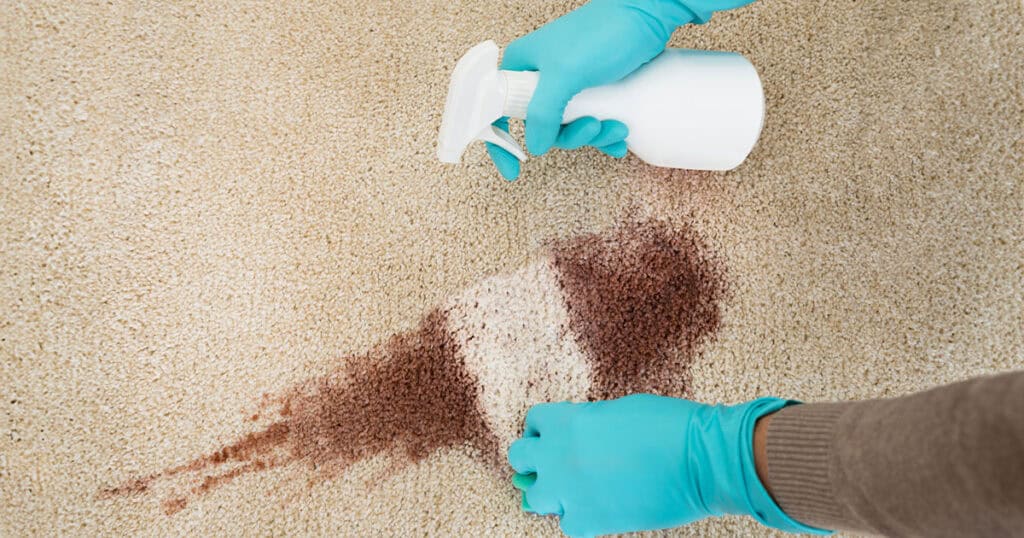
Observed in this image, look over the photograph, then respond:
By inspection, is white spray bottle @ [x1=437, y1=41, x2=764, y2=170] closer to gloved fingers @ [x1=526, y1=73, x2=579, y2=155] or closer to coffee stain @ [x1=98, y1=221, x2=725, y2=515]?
gloved fingers @ [x1=526, y1=73, x2=579, y2=155]

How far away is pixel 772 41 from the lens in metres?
0.86

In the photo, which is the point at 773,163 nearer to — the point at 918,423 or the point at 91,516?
the point at 918,423

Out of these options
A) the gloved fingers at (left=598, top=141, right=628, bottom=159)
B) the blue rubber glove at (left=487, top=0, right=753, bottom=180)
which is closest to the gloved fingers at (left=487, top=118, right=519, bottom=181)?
the blue rubber glove at (left=487, top=0, right=753, bottom=180)

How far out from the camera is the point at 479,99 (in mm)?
657

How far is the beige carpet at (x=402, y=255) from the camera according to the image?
0.75 meters

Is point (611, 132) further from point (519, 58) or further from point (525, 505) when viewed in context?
point (525, 505)

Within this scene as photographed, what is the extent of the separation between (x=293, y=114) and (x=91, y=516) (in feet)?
1.65

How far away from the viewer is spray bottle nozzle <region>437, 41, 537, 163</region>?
64cm

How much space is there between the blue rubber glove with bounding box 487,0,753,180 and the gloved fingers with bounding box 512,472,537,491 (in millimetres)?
348

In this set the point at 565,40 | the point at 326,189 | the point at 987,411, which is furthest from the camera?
the point at 326,189

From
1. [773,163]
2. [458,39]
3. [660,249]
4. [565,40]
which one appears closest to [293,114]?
[458,39]

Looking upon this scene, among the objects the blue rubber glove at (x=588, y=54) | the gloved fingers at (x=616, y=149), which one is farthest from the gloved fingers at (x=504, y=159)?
the gloved fingers at (x=616, y=149)

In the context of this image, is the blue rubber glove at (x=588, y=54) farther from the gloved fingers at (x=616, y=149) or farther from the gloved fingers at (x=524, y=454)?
the gloved fingers at (x=524, y=454)

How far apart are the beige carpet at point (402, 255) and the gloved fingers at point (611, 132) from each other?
11cm
